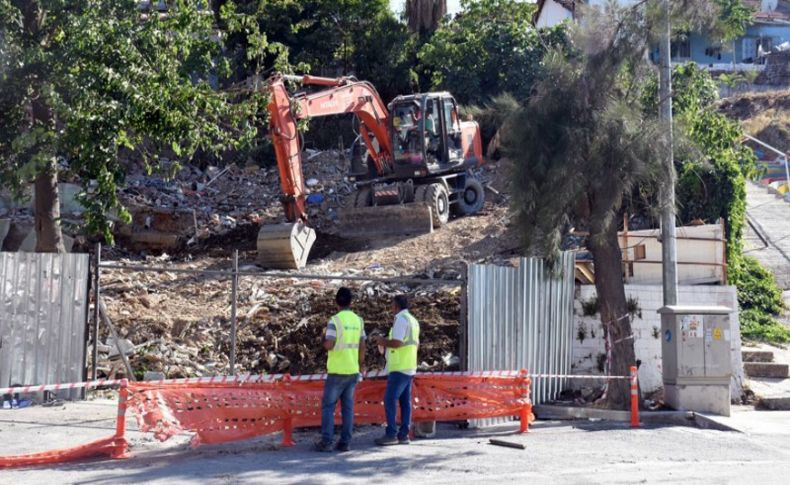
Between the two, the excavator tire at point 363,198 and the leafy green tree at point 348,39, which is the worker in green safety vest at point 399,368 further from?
the leafy green tree at point 348,39

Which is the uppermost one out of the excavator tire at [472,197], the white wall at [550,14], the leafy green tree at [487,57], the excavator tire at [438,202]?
the white wall at [550,14]

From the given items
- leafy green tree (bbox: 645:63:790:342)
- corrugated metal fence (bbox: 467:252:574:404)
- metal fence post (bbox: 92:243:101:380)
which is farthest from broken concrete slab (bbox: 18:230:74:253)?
leafy green tree (bbox: 645:63:790:342)

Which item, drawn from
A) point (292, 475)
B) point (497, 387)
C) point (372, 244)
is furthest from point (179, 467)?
point (372, 244)

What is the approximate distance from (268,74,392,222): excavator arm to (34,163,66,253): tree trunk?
5259 mm

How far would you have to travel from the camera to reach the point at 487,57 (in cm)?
3472

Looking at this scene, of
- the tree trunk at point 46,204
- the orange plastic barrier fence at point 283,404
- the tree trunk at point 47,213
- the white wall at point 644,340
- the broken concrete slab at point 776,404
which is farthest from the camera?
the broken concrete slab at point 776,404

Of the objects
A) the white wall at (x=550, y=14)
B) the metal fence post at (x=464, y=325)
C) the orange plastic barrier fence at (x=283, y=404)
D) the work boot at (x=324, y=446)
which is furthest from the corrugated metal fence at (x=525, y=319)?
the white wall at (x=550, y=14)

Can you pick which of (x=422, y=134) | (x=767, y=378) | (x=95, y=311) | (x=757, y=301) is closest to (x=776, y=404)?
(x=767, y=378)

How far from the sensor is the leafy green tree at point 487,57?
113 feet

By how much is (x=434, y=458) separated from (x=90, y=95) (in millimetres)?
6398

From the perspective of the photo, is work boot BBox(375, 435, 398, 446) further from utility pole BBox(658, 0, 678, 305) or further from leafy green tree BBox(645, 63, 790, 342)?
leafy green tree BBox(645, 63, 790, 342)

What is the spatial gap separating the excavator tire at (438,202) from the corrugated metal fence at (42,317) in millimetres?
13297

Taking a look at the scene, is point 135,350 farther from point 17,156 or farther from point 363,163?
point 363,163

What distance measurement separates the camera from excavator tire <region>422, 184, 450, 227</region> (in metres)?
25.2
